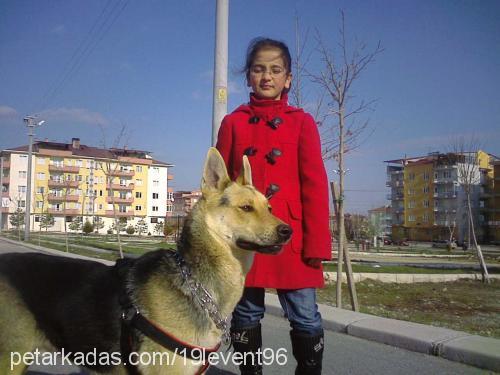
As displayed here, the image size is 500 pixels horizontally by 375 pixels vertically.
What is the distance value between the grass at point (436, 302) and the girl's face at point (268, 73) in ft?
16.9

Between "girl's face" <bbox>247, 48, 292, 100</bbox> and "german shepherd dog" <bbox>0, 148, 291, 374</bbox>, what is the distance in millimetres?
837

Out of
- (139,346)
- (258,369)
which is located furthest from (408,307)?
(139,346)

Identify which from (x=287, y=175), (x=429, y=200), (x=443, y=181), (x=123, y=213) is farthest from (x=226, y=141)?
(x=429, y=200)

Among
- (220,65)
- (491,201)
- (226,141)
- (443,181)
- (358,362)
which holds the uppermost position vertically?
(443,181)

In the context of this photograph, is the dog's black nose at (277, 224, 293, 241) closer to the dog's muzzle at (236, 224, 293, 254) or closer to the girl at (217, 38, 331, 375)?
the dog's muzzle at (236, 224, 293, 254)

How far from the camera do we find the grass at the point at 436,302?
7.29 metres

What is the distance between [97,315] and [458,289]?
1195cm

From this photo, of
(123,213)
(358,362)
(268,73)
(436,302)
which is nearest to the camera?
(268,73)

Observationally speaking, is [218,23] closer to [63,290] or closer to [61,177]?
[63,290]

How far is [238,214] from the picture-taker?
8.80 ft

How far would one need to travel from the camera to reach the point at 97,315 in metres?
2.41

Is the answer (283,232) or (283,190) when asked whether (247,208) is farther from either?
(283,190)

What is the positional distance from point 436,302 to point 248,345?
7.77 meters

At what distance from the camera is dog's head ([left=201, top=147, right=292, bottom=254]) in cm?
259
